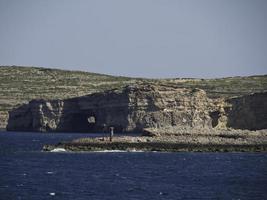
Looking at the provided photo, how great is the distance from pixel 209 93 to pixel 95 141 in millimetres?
96509

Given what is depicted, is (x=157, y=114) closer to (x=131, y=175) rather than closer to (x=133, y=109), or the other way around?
(x=133, y=109)

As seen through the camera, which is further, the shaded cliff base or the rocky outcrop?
the rocky outcrop

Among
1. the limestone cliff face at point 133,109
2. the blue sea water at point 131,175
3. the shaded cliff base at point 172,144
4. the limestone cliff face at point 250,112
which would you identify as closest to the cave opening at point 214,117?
the limestone cliff face at point 133,109

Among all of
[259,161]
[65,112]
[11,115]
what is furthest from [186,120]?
[259,161]

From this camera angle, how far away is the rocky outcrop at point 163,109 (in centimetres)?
12950

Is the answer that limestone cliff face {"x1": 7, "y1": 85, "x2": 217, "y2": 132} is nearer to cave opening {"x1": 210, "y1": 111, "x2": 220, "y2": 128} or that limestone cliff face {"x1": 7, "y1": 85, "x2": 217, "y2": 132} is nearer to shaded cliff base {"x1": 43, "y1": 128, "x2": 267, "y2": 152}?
cave opening {"x1": 210, "y1": 111, "x2": 220, "y2": 128}

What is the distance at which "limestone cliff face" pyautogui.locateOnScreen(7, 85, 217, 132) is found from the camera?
134 meters

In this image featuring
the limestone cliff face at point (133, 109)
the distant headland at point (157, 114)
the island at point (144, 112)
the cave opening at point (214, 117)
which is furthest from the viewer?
the cave opening at point (214, 117)

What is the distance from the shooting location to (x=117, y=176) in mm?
62969

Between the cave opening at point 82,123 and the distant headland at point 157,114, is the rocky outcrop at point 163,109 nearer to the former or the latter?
the distant headland at point 157,114

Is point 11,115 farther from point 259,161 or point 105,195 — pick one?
point 105,195

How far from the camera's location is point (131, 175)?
63.8m

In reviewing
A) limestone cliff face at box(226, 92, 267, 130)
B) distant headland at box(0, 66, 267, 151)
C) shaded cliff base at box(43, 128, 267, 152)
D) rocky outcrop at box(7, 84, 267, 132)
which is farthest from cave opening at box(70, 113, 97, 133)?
shaded cliff base at box(43, 128, 267, 152)

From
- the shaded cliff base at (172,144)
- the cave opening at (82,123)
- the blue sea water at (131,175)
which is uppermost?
the cave opening at (82,123)
